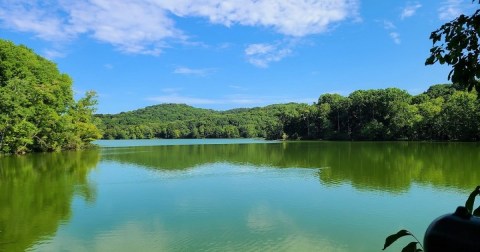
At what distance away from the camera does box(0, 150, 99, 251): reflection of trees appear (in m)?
10.2

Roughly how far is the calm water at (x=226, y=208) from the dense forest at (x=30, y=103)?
11959mm

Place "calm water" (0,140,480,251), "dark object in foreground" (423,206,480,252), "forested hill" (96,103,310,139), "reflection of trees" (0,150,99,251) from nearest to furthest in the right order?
"dark object in foreground" (423,206,480,252) < "calm water" (0,140,480,251) < "reflection of trees" (0,150,99,251) < "forested hill" (96,103,310,139)

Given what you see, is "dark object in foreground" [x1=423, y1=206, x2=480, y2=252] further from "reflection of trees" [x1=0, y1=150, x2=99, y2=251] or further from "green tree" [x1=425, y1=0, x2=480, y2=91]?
"reflection of trees" [x1=0, y1=150, x2=99, y2=251]

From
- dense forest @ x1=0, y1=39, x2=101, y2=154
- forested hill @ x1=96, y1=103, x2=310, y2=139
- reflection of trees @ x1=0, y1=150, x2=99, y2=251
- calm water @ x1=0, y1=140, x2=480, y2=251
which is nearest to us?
calm water @ x1=0, y1=140, x2=480, y2=251

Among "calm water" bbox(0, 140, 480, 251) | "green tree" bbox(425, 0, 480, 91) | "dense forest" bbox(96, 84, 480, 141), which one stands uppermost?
"dense forest" bbox(96, 84, 480, 141)

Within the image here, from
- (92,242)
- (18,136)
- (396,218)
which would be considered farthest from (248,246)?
(18,136)

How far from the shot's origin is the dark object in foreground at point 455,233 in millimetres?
1618

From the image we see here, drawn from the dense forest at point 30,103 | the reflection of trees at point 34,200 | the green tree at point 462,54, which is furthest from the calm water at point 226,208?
the dense forest at point 30,103

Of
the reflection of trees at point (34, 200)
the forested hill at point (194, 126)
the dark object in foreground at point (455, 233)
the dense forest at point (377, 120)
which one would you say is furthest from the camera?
the forested hill at point (194, 126)

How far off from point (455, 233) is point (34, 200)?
16.2 metres

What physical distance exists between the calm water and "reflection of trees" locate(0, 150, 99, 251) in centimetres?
4

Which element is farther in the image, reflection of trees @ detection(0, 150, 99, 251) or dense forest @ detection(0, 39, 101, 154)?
dense forest @ detection(0, 39, 101, 154)

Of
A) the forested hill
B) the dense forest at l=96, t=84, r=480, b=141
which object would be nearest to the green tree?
the dense forest at l=96, t=84, r=480, b=141

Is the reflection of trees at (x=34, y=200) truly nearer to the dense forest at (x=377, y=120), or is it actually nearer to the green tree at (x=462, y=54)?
the green tree at (x=462, y=54)
